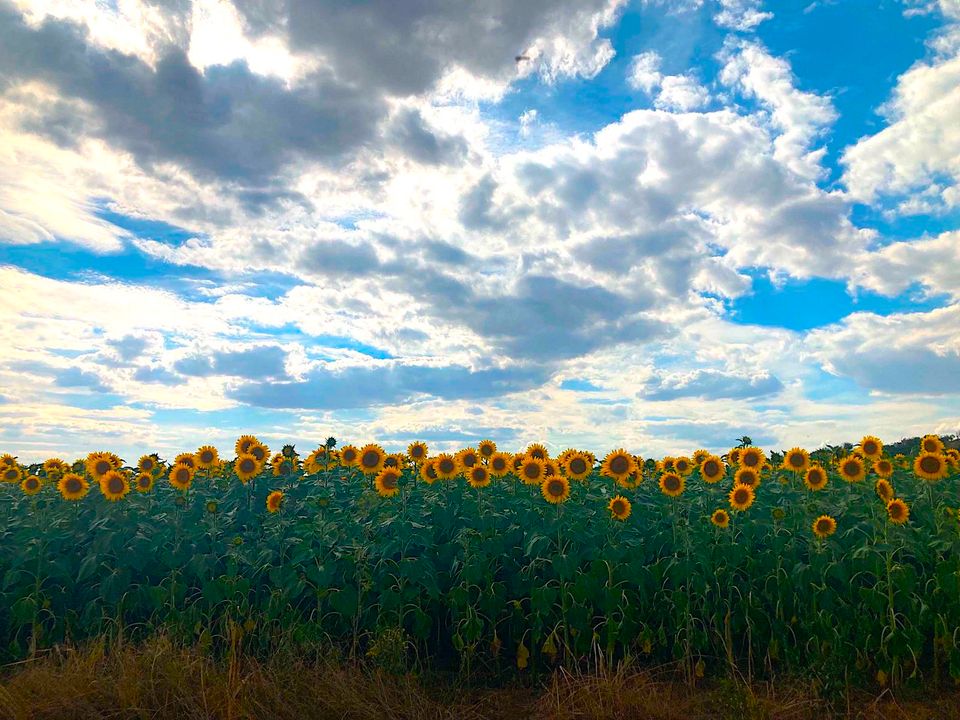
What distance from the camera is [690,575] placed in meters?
6.89

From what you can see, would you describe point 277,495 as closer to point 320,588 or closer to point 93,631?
point 320,588

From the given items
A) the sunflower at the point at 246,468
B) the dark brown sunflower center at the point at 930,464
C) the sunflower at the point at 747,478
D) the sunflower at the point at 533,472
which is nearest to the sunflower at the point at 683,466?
the sunflower at the point at 747,478

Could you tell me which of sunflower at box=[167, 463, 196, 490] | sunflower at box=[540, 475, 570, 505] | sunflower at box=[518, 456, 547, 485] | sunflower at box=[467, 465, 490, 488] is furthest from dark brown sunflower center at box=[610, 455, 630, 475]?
sunflower at box=[167, 463, 196, 490]

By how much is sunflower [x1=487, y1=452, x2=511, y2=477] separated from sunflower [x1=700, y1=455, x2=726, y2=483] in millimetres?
2268

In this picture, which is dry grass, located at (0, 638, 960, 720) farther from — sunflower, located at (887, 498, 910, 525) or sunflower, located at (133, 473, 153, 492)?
sunflower, located at (133, 473, 153, 492)

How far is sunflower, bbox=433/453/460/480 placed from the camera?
26.3 feet

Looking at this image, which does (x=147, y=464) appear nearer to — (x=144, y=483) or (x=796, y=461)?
(x=144, y=483)

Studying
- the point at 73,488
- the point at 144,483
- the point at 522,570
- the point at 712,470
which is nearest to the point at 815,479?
the point at 712,470

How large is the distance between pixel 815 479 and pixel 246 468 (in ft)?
20.5

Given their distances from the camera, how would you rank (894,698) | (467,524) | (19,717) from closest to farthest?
(19,717)
(894,698)
(467,524)

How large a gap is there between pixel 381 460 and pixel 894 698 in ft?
17.1

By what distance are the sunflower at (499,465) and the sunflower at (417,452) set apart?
1.14 metres

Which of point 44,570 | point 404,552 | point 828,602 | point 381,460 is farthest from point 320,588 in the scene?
point 828,602

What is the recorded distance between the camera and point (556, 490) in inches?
287
